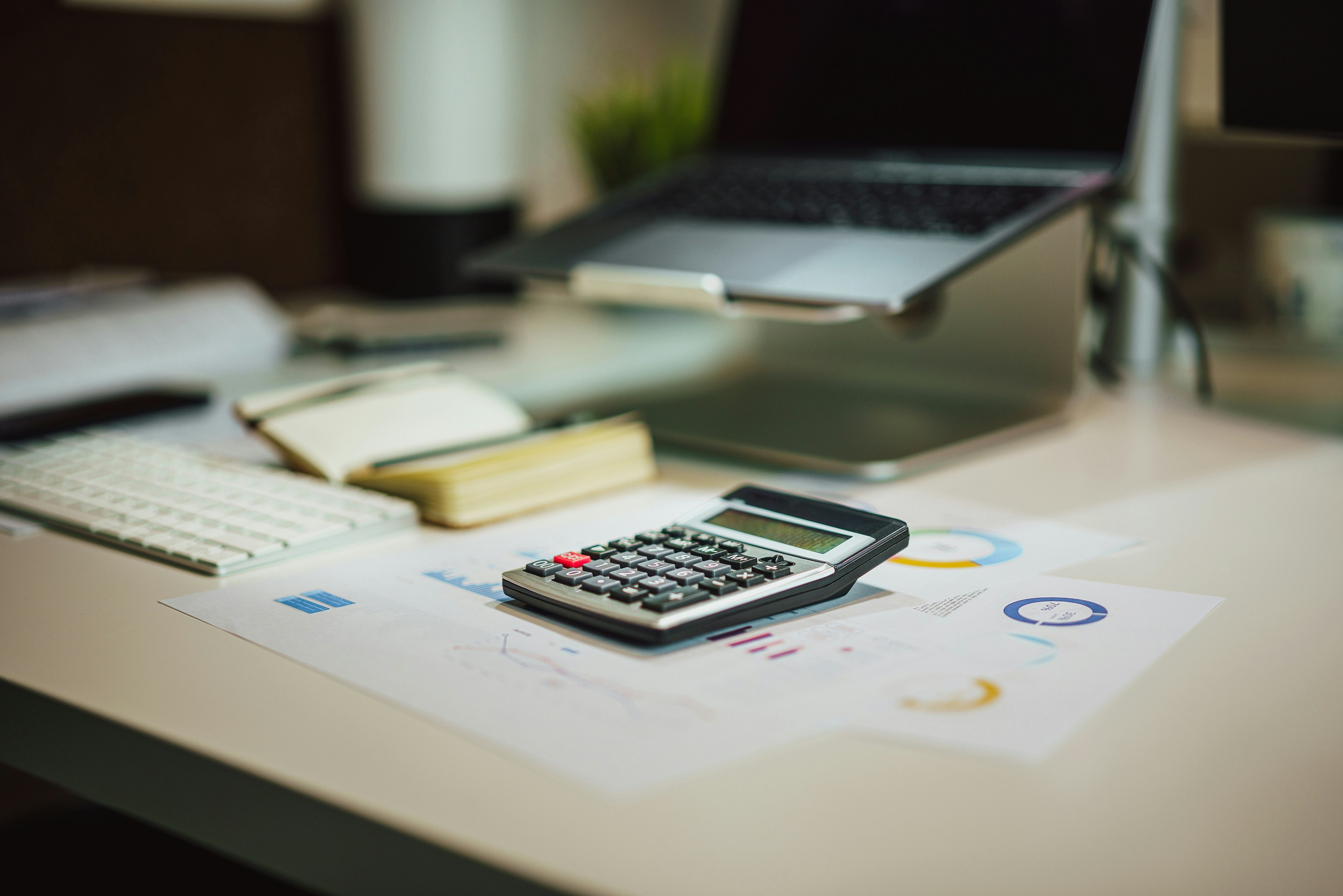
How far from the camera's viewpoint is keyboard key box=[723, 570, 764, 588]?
0.47m

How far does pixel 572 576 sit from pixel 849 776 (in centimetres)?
17

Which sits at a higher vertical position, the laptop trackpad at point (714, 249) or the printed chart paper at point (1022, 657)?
the laptop trackpad at point (714, 249)

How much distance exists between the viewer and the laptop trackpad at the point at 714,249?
74cm

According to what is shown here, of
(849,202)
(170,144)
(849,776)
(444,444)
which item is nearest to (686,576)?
(849,776)

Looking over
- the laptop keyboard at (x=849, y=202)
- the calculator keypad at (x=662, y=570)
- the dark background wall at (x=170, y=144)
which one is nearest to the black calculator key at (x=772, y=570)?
the calculator keypad at (x=662, y=570)

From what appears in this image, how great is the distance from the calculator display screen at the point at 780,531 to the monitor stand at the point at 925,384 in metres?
0.15

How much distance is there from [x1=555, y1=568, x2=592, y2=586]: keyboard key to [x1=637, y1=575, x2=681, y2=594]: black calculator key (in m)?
0.03

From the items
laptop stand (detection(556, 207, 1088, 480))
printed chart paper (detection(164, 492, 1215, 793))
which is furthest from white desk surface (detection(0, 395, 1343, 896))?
laptop stand (detection(556, 207, 1088, 480))

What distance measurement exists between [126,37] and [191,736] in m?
1.08

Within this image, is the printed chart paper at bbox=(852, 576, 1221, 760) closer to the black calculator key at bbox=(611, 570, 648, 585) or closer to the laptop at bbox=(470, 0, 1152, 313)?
the black calculator key at bbox=(611, 570, 648, 585)

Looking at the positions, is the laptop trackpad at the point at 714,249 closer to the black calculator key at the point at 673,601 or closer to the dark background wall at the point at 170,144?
the black calculator key at the point at 673,601

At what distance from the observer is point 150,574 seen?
53 cm

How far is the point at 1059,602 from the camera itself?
0.49m

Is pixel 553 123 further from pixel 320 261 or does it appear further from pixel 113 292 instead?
pixel 113 292
